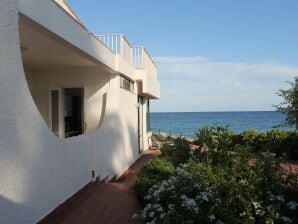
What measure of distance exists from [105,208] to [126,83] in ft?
31.1

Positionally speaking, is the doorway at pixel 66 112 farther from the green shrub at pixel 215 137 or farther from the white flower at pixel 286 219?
the white flower at pixel 286 219

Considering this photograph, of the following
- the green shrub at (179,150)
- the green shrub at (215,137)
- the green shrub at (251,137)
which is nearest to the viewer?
the green shrub at (215,137)

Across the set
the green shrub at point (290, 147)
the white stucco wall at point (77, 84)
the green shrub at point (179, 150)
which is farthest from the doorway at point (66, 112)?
the green shrub at point (290, 147)

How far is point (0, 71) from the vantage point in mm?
5383

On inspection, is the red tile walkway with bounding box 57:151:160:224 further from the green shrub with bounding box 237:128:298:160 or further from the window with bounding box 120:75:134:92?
the green shrub with bounding box 237:128:298:160

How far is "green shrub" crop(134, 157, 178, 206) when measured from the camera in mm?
8109

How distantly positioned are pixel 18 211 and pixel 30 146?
0.96 metres

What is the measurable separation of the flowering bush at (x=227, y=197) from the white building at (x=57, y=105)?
171 centimetres

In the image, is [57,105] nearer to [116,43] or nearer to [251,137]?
[116,43]

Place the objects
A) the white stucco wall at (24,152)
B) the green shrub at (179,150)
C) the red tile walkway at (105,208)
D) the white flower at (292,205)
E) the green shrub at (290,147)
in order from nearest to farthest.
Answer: the white stucco wall at (24,152)
the white flower at (292,205)
the red tile walkway at (105,208)
the green shrub at (179,150)
the green shrub at (290,147)

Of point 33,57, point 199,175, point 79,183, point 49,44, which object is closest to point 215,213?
point 199,175

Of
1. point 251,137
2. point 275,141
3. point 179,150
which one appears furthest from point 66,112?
point 251,137

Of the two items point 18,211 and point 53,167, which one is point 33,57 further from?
point 18,211

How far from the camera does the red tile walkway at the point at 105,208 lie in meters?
7.11
